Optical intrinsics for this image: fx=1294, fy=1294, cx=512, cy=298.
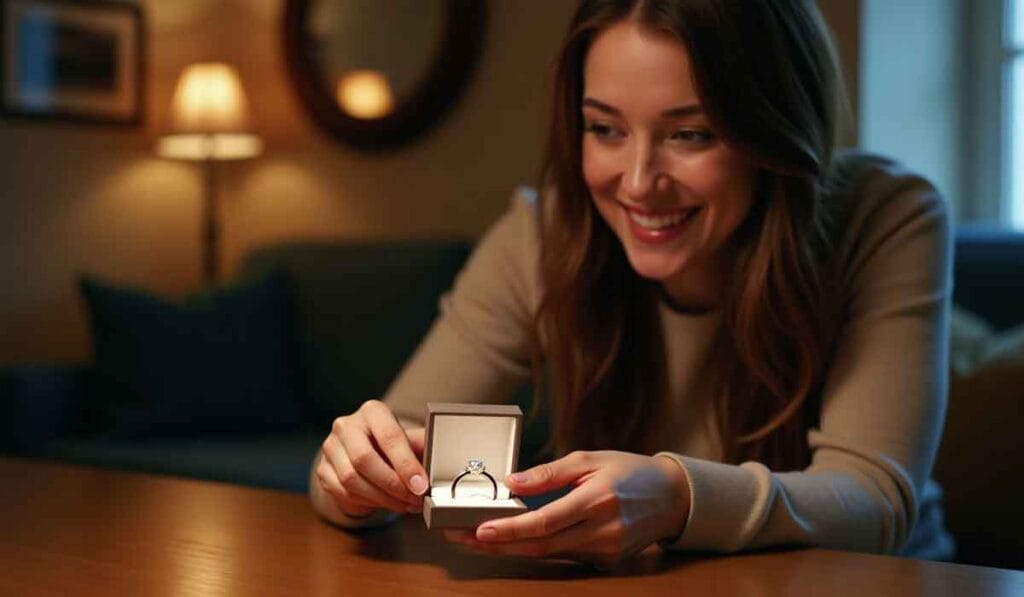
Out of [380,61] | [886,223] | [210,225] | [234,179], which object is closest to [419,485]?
[886,223]

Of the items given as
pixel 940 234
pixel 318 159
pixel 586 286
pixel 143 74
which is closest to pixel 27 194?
pixel 143 74

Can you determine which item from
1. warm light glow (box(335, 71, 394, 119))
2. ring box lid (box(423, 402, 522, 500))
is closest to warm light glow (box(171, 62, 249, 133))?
warm light glow (box(335, 71, 394, 119))

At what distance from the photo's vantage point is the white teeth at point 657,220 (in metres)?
1.39

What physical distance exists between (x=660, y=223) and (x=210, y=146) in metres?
2.81

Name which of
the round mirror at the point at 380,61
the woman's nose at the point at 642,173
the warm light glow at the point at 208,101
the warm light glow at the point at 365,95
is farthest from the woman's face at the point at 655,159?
the warm light glow at the point at 208,101

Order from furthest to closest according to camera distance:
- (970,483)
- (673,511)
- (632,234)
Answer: (970,483) → (632,234) → (673,511)

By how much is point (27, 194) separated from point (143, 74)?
21.9 inches

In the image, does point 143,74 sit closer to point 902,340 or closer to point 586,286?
point 586,286

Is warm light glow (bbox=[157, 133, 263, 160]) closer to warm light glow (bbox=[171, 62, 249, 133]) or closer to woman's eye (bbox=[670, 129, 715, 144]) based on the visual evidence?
warm light glow (bbox=[171, 62, 249, 133])

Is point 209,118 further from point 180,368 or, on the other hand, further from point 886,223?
point 886,223

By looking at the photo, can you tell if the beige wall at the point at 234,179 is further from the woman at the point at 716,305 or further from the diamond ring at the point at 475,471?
the diamond ring at the point at 475,471

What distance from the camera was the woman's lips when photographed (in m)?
1.39

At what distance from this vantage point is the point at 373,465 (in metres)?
1.10

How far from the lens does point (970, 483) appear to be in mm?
2076
